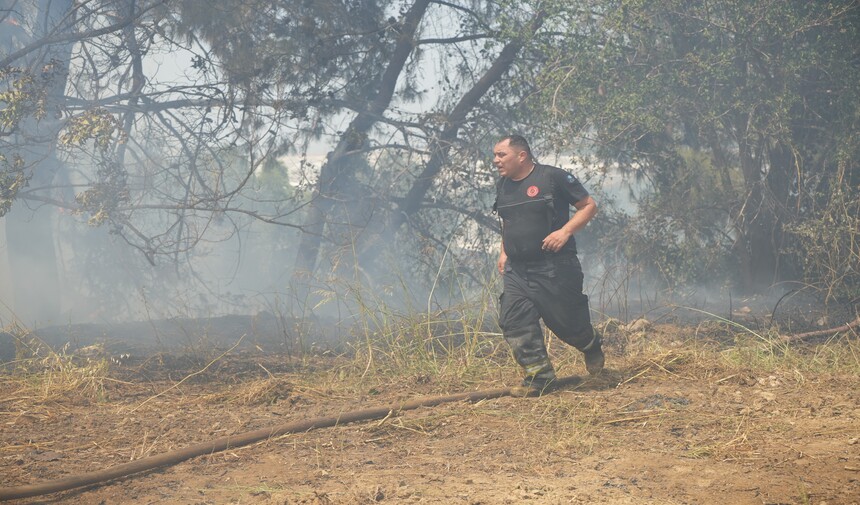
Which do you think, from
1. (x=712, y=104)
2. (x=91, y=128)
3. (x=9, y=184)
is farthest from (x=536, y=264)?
(x=712, y=104)

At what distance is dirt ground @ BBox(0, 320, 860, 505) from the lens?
370 cm

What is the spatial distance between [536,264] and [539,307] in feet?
0.90

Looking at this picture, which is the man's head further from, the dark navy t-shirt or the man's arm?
the man's arm

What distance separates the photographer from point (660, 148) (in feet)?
40.3

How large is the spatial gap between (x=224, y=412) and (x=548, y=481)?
2.46 metres

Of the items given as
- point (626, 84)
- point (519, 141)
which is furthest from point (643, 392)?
point (626, 84)

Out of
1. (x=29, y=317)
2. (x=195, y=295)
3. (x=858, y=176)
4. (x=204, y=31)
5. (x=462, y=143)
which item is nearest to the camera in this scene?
(x=858, y=176)

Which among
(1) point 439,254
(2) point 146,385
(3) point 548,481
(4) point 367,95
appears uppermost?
(4) point 367,95

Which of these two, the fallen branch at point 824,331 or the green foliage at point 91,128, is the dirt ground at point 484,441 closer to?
the fallen branch at point 824,331

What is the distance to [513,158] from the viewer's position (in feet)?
18.1

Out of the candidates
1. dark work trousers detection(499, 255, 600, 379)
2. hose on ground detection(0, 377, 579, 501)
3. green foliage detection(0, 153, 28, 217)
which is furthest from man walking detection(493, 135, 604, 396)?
green foliage detection(0, 153, 28, 217)

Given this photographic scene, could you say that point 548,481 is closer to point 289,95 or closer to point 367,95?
point 289,95

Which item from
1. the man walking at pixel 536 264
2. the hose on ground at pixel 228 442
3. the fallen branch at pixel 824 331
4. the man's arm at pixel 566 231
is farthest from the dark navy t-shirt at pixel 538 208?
the fallen branch at pixel 824 331

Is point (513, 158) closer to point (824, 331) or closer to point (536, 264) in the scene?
point (536, 264)
